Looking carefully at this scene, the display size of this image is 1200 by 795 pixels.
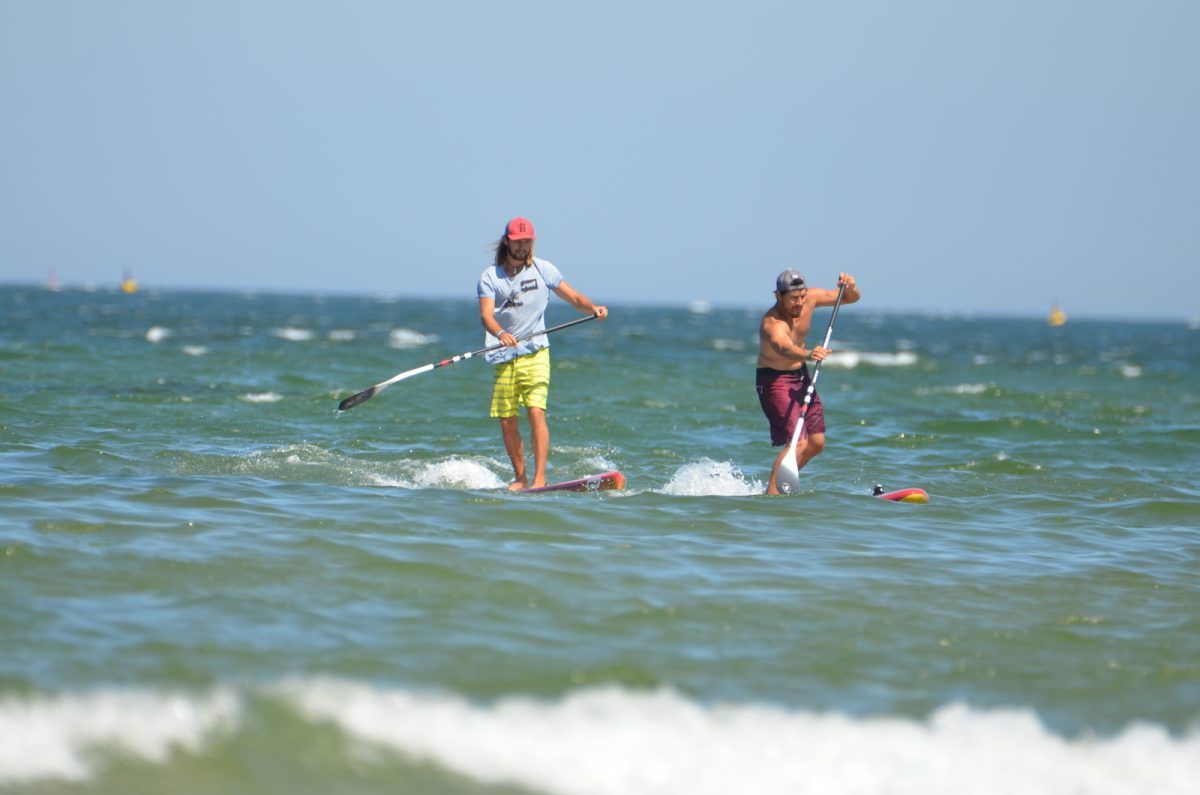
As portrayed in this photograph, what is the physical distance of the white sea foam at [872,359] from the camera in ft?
130

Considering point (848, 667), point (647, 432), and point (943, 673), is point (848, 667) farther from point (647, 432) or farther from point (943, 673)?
point (647, 432)

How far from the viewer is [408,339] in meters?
49.3

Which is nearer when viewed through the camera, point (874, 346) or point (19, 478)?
point (19, 478)

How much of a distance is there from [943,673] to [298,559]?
3.69 meters

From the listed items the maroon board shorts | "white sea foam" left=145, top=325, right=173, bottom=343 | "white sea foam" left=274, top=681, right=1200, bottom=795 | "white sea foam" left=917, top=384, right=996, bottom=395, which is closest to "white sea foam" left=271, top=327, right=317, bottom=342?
"white sea foam" left=145, top=325, right=173, bottom=343

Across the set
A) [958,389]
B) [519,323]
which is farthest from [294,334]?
[519,323]

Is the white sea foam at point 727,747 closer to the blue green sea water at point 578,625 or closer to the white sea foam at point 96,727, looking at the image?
the blue green sea water at point 578,625

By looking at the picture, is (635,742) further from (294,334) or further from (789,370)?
(294,334)

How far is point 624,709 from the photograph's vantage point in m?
5.81

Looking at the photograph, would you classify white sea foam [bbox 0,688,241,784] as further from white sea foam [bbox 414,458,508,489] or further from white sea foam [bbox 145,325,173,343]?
white sea foam [bbox 145,325,173,343]

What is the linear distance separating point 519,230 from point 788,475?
2953mm

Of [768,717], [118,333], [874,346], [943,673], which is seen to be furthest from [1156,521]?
[874,346]

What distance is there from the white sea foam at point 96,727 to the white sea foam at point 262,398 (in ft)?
46.1

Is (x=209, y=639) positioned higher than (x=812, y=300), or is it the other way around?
(x=812, y=300)
